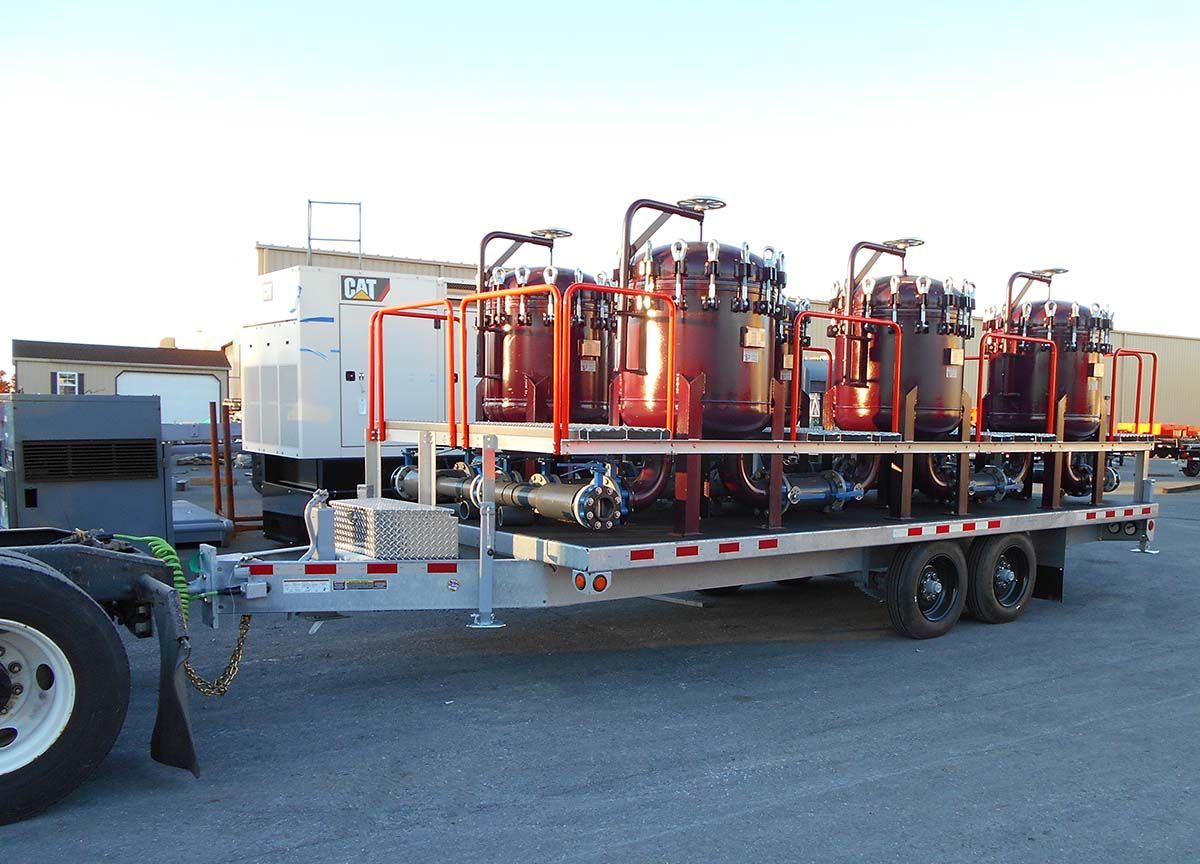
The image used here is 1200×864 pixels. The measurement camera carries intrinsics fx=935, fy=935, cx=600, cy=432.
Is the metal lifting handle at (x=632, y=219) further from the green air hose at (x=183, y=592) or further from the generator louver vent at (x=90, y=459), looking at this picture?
the generator louver vent at (x=90, y=459)

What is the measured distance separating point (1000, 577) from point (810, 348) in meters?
2.79

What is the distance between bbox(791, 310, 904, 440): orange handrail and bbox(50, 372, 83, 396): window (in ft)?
74.3

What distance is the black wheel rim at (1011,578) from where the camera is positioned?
8.60 metres

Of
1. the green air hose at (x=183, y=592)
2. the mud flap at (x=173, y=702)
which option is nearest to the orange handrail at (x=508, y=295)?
the green air hose at (x=183, y=592)

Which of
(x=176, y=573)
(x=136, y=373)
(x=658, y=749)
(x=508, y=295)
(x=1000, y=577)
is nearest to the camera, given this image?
(x=176, y=573)

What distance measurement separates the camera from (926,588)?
793 centimetres

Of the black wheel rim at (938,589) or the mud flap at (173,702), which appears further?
the black wheel rim at (938,589)

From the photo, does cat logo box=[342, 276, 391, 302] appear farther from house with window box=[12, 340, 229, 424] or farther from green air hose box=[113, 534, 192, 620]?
house with window box=[12, 340, 229, 424]

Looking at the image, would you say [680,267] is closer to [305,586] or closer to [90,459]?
[305,586]

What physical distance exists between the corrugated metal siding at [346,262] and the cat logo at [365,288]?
9.54 metres

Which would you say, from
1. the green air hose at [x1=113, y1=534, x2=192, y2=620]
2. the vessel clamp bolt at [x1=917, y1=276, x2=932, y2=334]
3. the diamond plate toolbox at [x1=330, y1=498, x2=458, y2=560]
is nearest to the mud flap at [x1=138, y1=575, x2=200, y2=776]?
the green air hose at [x1=113, y1=534, x2=192, y2=620]

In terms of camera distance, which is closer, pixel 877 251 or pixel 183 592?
pixel 183 592

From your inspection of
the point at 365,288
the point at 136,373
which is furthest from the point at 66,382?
the point at 365,288

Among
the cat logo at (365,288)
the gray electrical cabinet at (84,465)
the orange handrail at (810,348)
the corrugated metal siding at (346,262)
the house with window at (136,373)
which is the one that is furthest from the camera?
the house with window at (136,373)
